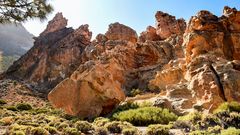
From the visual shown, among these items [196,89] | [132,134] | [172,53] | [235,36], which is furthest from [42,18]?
[172,53]

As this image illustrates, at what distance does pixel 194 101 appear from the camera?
1944 cm

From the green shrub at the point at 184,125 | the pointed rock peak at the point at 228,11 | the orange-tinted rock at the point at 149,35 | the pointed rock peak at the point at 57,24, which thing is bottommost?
the green shrub at the point at 184,125

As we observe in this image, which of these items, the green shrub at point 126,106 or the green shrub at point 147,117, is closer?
the green shrub at point 147,117

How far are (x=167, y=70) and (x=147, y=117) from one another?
47.7 feet

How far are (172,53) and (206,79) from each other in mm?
25559

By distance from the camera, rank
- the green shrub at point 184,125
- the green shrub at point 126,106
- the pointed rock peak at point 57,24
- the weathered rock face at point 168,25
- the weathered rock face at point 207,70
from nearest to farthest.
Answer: the green shrub at point 184,125 < the weathered rock face at point 207,70 < the green shrub at point 126,106 < the weathered rock face at point 168,25 < the pointed rock peak at point 57,24

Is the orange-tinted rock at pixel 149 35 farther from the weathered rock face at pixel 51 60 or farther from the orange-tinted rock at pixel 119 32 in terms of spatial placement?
the weathered rock face at pixel 51 60

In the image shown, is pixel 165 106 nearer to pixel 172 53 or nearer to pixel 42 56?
pixel 172 53

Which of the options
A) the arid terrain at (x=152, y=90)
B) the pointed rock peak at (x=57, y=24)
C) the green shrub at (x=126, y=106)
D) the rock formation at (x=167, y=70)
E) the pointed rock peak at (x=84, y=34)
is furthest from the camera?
the pointed rock peak at (x=57, y=24)

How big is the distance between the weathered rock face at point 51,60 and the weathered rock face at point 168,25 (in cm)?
1984

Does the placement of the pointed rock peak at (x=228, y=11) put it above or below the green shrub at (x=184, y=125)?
above

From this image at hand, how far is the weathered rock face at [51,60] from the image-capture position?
69.6 m

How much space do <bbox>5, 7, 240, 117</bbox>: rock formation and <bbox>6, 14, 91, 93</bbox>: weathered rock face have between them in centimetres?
731

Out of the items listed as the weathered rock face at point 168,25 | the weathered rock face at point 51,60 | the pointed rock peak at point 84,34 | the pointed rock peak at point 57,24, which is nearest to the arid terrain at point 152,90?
the weathered rock face at point 168,25
